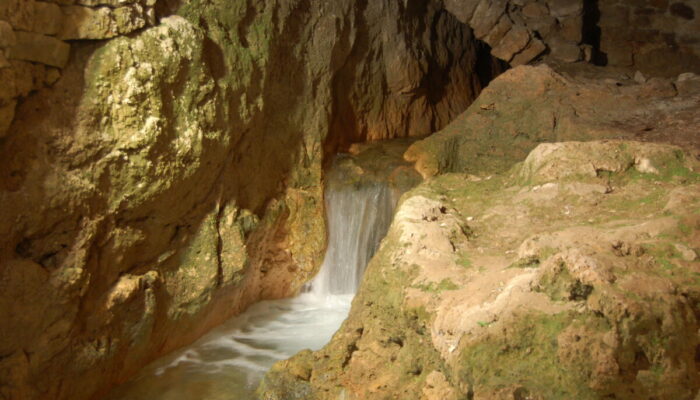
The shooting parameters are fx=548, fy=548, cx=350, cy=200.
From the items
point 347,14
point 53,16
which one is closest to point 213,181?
point 53,16

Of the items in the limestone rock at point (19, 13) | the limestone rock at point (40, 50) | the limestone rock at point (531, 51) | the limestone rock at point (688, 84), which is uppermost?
the limestone rock at point (531, 51)

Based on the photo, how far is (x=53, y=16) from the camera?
334 cm

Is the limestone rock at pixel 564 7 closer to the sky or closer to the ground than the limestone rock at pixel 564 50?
closer to the sky

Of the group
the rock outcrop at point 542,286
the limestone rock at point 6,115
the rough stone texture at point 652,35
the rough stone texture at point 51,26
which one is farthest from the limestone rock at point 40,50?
the rough stone texture at point 652,35

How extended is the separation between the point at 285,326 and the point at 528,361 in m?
3.05

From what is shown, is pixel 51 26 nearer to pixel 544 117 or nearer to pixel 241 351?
pixel 241 351

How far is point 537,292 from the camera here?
2426mm

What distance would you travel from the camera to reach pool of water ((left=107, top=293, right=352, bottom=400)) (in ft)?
13.2

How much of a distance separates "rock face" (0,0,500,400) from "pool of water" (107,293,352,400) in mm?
132

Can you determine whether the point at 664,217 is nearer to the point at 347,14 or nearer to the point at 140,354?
the point at 140,354

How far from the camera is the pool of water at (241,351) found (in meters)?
4.02

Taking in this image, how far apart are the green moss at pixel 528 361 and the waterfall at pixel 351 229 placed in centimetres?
286

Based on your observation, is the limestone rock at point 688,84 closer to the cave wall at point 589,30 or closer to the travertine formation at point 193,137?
the travertine formation at point 193,137

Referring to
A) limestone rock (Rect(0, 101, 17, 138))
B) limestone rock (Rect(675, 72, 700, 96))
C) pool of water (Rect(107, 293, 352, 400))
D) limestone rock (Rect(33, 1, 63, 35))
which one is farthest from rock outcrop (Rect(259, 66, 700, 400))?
limestone rock (Rect(33, 1, 63, 35))
